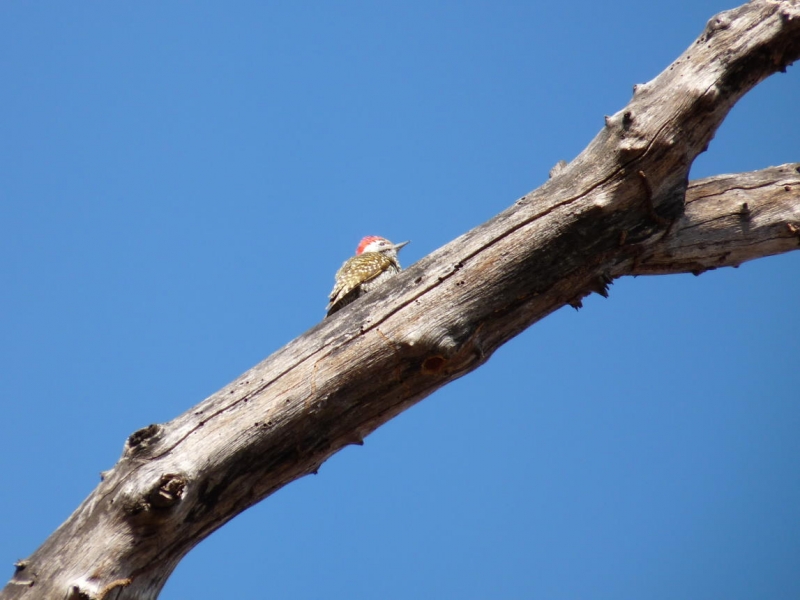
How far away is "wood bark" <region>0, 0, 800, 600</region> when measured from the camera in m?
3.36

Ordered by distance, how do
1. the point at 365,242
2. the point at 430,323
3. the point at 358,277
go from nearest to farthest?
the point at 430,323 → the point at 358,277 → the point at 365,242

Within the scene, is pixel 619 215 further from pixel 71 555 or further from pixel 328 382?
pixel 71 555

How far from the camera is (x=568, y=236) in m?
3.57

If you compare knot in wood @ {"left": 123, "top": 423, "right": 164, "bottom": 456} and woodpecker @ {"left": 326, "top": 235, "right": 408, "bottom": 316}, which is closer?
knot in wood @ {"left": 123, "top": 423, "right": 164, "bottom": 456}

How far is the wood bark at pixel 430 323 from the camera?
336 centimetres

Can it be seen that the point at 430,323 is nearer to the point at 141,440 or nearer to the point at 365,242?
the point at 141,440

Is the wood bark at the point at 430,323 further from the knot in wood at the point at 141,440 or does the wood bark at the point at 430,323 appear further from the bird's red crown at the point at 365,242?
the bird's red crown at the point at 365,242

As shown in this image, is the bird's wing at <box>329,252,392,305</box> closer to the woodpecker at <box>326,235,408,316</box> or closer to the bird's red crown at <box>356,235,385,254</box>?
the woodpecker at <box>326,235,408,316</box>

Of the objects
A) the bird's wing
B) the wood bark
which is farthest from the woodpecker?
the wood bark

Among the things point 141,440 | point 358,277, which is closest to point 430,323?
point 141,440

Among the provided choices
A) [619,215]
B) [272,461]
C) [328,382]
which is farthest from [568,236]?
[272,461]

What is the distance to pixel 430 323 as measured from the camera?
3.51 meters

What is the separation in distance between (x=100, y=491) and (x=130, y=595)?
44cm

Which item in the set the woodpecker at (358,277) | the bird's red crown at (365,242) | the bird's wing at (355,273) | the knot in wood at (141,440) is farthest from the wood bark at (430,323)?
the bird's red crown at (365,242)
